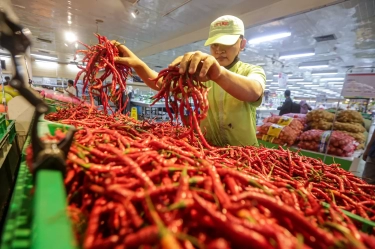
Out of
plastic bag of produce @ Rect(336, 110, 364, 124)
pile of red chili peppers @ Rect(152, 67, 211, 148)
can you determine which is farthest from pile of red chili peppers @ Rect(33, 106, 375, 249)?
plastic bag of produce @ Rect(336, 110, 364, 124)

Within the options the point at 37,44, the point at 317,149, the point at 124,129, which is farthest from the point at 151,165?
the point at 37,44

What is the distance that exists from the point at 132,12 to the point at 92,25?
110 inches

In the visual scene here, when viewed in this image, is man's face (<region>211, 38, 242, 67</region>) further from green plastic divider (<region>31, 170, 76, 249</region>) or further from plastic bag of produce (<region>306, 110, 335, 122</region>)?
plastic bag of produce (<region>306, 110, 335, 122</region>)

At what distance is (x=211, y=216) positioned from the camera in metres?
0.63

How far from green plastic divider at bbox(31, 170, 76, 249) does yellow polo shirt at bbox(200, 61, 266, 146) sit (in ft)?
5.73

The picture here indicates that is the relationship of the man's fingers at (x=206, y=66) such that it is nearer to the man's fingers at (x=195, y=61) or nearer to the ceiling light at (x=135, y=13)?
the man's fingers at (x=195, y=61)

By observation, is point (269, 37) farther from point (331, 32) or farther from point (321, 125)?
point (321, 125)

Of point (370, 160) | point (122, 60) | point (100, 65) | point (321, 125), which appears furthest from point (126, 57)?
point (370, 160)

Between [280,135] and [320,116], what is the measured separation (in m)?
A: 1.19

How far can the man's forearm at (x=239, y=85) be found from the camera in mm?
1563

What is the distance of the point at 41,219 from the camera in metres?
0.49

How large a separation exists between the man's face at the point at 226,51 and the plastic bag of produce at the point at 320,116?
11.7ft

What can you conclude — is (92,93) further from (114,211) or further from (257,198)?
(257,198)

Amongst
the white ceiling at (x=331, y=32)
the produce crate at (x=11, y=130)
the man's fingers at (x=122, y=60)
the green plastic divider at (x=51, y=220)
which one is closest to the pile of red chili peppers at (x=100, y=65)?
the man's fingers at (x=122, y=60)
